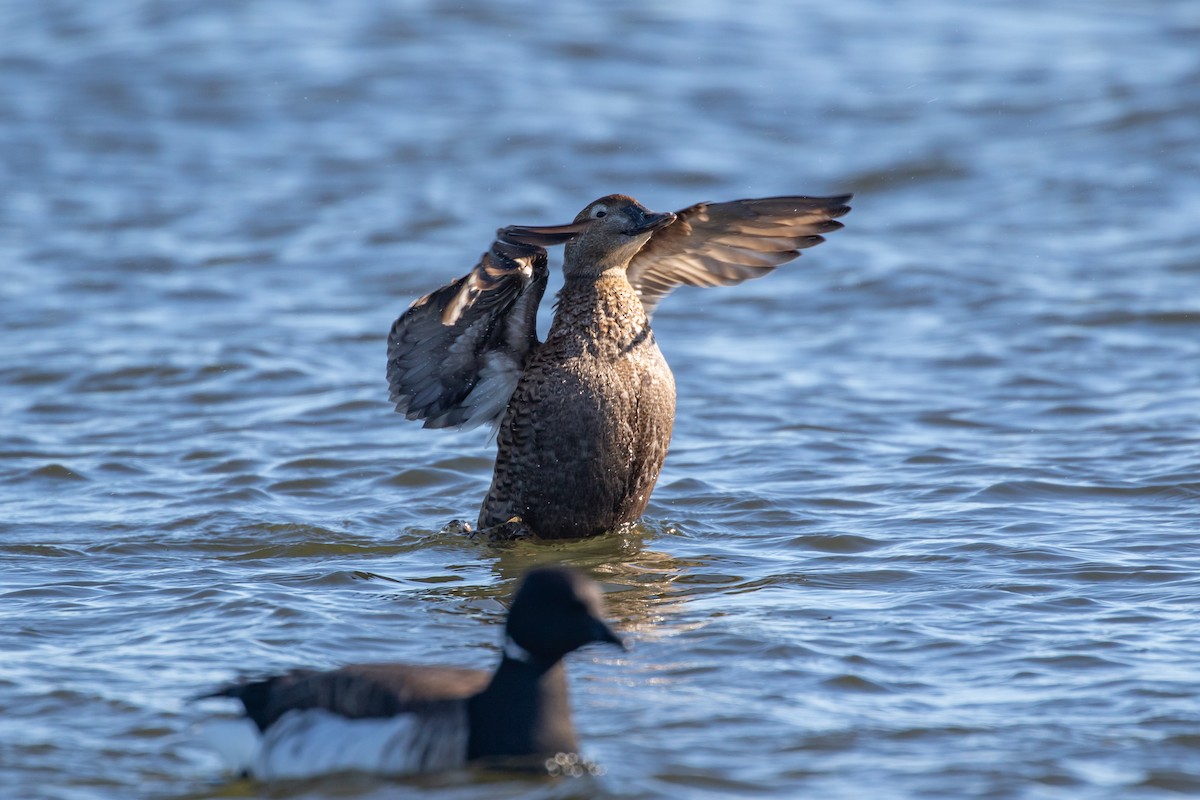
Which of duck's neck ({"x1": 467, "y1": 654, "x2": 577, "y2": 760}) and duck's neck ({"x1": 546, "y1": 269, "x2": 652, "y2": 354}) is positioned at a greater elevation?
duck's neck ({"x1": 546, "y1": 269, "x2": 652, "y2": 354})

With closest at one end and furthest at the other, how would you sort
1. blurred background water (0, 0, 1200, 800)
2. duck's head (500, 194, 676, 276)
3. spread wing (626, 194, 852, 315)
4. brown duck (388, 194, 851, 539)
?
1. blurred background water (0, 0, 1200, 800)
2. brown duck (388, 194, 851, 539)
3. duck's head (500, 194, 676, 276)
4. spread wing (626, 194, 852, 315)

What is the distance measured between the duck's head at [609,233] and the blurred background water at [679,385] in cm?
137

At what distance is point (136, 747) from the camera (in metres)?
5.45

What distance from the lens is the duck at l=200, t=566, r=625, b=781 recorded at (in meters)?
5.03

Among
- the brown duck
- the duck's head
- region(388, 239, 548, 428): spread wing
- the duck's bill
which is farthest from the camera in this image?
the duck's head

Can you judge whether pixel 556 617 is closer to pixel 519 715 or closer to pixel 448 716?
pixel 519 715

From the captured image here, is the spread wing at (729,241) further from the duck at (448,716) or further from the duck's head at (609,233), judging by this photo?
the duck at (448,716)

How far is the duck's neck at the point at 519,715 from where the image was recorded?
5031mm

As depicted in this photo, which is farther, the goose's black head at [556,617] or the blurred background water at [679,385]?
the blurred background water at [679,385]

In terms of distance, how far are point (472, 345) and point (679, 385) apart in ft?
10.7

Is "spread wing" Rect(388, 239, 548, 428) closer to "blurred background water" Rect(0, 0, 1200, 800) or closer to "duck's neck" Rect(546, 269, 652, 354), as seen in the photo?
"duck's neck" Rect(546, 269, 652, 354)

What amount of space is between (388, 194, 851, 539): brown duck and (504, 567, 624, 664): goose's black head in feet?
8.33

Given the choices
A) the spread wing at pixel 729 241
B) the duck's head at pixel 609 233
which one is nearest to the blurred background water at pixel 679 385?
the spread wing at pixel 729 241

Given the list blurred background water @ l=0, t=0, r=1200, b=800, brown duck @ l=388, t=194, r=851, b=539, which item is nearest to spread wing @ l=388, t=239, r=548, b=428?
brown duck @ l=388, t=194, r=851, b=539
